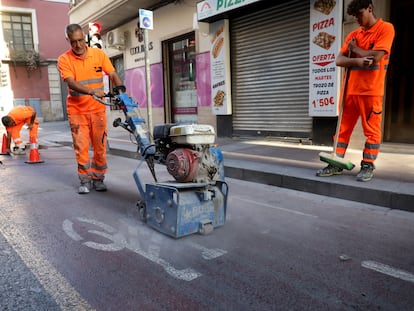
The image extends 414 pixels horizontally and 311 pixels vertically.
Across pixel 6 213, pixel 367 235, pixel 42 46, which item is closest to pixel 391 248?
pixel 367 235

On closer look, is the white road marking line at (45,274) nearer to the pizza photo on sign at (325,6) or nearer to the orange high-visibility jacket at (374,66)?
the orange high-visibility jacket at (374,66)

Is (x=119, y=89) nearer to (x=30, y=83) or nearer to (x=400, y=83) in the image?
(x=400, y=83)

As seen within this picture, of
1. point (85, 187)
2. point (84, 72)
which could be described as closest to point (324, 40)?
point (84, 72)

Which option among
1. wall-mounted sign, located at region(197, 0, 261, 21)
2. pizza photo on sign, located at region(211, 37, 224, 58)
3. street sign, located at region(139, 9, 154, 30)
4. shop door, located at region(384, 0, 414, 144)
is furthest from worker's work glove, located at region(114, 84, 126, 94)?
pizza photo on sign, located at region(211, 37, 224, 58)

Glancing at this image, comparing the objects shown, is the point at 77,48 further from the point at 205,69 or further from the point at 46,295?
the point at 205,69

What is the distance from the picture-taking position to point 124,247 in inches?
123

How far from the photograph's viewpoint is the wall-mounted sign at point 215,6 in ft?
28.0

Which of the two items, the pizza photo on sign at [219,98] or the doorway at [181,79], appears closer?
the pizza photo on sign at [219,98]

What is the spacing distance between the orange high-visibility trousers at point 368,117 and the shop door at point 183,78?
7208mm

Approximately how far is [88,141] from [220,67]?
A: 18.7 ft

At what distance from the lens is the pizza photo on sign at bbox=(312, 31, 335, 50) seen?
721 cm

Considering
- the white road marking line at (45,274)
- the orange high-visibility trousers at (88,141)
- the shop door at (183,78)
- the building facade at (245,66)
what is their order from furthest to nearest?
1. the shop door at (183,78)
2. the building facade at (245,66)
3. the orange high-visibility trousers at (88,141)
4. the white road marking line at (45,274)

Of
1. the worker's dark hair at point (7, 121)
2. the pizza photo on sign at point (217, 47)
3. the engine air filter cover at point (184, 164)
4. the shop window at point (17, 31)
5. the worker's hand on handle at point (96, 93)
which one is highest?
the shop window at point (17, 31)

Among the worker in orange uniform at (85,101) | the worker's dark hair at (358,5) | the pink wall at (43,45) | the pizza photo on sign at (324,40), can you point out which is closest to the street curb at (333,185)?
the worker's dark hair at (358,5)
